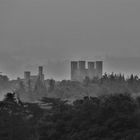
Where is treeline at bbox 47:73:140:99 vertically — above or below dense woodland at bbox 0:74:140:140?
above

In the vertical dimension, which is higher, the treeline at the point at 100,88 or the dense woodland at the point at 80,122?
the treeline at the point at 100,88

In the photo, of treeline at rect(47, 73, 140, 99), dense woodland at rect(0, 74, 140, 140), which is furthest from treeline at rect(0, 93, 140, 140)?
treeline at rect(47, 73, 140, 99)

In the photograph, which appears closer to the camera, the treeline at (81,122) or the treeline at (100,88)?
the treeline at (81,122)

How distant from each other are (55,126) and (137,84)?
128997mm

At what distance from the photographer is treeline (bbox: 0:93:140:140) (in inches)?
1885

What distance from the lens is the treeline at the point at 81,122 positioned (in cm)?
4788

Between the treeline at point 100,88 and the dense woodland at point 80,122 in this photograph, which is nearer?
the dense woodland at point 80,122

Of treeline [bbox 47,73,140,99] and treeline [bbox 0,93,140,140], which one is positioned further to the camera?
treeline [bbox 47,73,140,99]

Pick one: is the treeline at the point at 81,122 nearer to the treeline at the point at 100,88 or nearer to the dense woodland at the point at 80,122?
the dense woodland at the point at 80,122

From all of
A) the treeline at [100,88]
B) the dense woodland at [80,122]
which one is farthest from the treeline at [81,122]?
the treeline at [100,88]

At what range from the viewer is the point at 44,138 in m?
50.2

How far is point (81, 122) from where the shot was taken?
1992 inches

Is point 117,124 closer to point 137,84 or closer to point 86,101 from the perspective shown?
point 86,101

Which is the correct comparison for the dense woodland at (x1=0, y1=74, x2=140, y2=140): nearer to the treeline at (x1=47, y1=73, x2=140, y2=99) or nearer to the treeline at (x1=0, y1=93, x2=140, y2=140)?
the treeline at (x1=0, y1=93, x2=140, y2=140)
